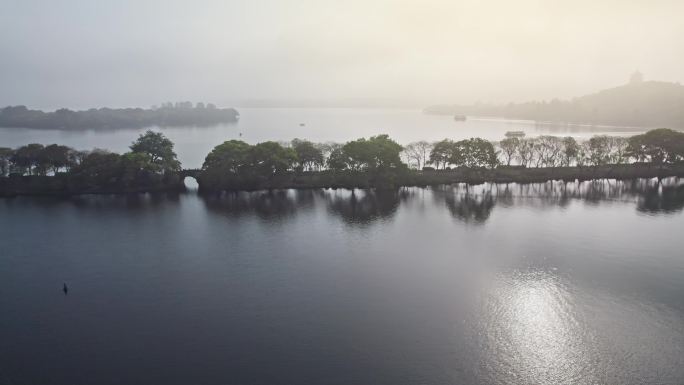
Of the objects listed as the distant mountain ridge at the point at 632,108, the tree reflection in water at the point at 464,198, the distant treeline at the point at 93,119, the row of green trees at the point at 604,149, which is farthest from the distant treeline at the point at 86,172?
the distant mountain ridge at the point at 632,108

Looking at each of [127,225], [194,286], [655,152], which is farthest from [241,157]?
[655,152]

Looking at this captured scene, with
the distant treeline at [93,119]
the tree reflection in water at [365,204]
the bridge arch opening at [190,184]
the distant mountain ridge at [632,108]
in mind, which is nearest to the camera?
the tree reflection in water at [365,204]

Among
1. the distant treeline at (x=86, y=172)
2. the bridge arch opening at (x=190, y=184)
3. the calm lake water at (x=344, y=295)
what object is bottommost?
the calm lake water at (x=344, y=295)

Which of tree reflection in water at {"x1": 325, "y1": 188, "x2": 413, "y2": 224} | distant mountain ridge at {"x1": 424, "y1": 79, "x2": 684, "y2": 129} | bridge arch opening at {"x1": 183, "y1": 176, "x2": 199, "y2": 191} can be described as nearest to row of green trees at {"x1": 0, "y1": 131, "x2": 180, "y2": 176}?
bridge arch opening at {"x1": 183, "y1": 176, "x2": 199, "y2": 191}

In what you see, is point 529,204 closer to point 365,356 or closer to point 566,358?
point 566,358

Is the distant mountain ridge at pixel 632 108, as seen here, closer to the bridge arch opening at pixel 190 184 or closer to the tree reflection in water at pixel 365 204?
the tree reflection in water at pixel 365 204

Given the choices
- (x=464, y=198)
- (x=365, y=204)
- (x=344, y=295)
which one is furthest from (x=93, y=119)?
(x=344, y=295)
